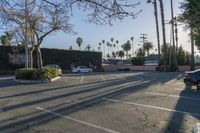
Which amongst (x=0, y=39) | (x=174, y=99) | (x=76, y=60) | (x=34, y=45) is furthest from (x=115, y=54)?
(x=174, y=99)

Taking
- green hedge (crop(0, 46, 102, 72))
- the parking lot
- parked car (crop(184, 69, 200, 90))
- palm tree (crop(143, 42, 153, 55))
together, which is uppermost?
palm tree (crop(143, 42, 153, 55))

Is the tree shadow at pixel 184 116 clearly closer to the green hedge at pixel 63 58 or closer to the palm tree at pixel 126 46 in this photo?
the green hedge at pixel 63 58

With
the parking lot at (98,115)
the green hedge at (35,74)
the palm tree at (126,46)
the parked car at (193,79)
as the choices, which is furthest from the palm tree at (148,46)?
the parking lot at (98,115)

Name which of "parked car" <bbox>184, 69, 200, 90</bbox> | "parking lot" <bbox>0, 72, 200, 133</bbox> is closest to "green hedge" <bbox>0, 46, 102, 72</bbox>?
"parked car" <bbox>184, 69, 200, 90</bbox>

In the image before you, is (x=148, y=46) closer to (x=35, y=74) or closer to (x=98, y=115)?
(x=35, y=74)

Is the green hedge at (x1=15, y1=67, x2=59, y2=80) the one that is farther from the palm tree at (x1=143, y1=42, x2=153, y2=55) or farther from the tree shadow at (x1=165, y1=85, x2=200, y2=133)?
the palm tree at (x1=143, y1=42, x2=153, y2=55)

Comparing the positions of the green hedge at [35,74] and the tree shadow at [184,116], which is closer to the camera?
the tree shadow at [184,116]

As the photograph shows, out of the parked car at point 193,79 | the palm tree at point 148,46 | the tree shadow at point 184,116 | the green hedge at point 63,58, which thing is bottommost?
the tree shadow at point 184,116

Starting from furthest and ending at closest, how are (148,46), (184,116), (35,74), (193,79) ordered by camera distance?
(148,46)
(35,74)
(193,79)
(184,116)

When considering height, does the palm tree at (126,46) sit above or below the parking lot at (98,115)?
above

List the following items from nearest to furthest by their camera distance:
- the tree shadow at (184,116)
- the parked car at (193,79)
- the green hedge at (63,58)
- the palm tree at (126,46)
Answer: the tree shadow at (184,116) < the parked car at (193,79) < the green hedge at (63,58) < the palm tree at (126,46)

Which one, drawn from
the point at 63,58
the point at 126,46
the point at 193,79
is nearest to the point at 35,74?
the point at 193,79

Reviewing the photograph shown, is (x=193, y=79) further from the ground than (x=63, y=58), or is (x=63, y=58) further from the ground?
(x=63, y=58)

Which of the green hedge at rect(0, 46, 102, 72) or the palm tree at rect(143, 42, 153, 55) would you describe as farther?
the palm tree at rect(143, 42, 153, 55)
